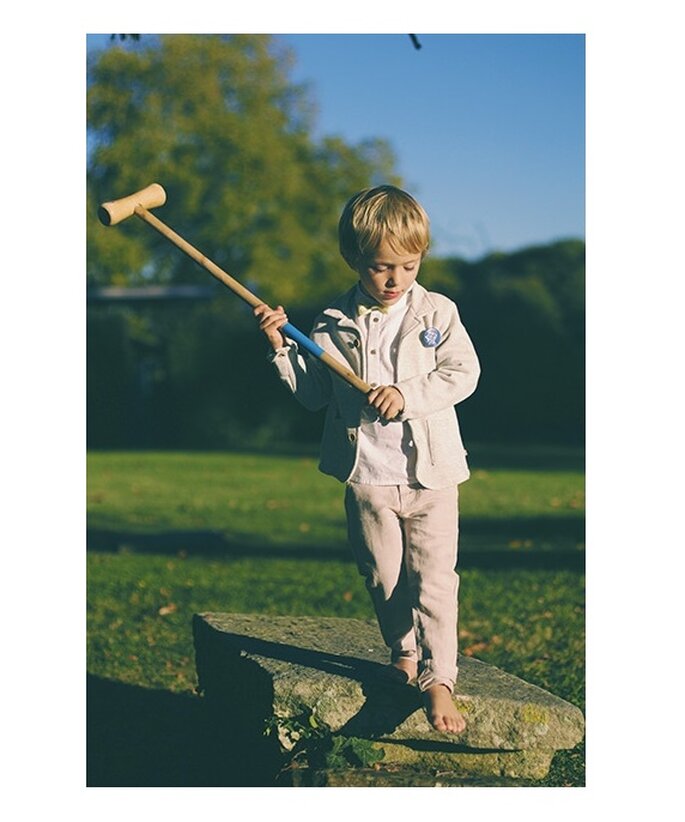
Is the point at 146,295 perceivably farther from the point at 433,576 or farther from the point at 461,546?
the point at 433,576

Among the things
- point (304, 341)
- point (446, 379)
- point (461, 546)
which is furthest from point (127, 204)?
point (461, 546)

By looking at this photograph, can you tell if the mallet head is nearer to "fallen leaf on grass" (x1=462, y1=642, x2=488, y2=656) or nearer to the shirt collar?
the shirt collar

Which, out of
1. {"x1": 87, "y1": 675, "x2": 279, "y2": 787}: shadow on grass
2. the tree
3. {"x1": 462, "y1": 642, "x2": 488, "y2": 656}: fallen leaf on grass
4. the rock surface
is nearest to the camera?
the rock surface

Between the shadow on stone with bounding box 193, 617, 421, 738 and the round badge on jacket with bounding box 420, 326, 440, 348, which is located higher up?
the round badge on jacket with bounding box 420, 326, 440, 348

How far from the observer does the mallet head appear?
4.15 m

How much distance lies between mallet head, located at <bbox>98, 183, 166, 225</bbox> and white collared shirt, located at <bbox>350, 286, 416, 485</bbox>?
897 millimetres

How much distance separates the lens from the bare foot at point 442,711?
4.09 metres

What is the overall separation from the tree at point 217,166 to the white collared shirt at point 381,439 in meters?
28.1

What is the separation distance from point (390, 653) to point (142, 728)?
5.02 ft

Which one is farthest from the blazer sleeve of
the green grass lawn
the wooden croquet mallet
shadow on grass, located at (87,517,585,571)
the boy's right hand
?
shadow on grass, located at (87,517,585,571)

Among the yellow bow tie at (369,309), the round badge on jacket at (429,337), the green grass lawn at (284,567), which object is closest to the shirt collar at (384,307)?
the yellow bow tie at (369,309)

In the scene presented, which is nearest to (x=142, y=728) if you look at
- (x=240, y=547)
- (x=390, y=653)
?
(x=390, y=653)

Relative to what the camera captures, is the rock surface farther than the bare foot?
Yes

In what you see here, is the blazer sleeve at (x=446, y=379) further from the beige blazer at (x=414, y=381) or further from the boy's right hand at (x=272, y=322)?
the boy's right hand at (x=272, y=322)
